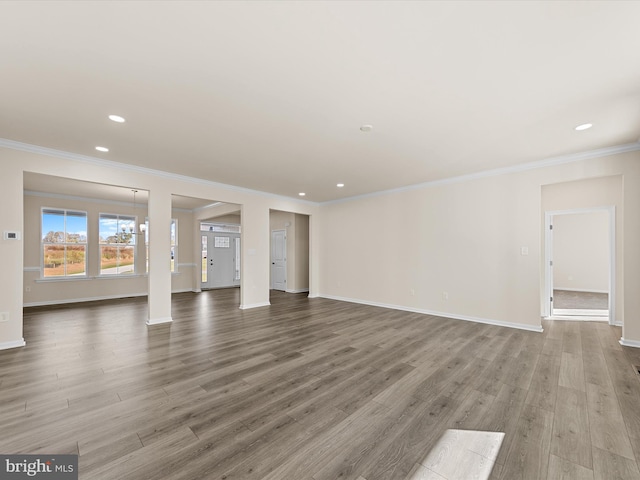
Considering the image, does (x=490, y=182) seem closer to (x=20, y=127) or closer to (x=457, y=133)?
(x=457, y=133)

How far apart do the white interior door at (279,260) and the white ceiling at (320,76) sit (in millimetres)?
5341

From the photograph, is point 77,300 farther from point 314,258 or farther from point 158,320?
point 314,258

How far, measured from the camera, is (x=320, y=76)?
2.25 meters

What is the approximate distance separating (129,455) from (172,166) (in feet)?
13.5

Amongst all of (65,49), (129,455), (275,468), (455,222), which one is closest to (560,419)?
(275,468)

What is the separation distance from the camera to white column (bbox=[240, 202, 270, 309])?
241 inches

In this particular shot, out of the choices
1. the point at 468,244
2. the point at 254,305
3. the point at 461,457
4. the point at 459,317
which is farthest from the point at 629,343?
the point at 254,305

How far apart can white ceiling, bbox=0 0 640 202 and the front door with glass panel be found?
5764 millimetres

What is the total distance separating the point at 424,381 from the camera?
8.82ft

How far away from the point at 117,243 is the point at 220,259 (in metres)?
3.05

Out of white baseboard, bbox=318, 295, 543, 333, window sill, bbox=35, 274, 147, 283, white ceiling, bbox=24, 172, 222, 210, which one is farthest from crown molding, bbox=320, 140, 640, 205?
window sill, bbox=35, 274, 147, 283

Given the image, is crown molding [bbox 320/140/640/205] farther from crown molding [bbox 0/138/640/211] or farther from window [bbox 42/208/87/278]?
window [bbox 42/208/87/278]

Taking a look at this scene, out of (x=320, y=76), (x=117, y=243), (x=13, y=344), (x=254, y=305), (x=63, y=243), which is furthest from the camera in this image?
(x=117, y=243)

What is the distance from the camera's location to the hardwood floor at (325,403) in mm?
1655
